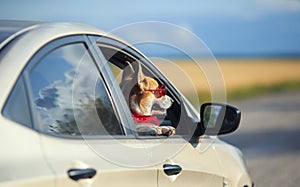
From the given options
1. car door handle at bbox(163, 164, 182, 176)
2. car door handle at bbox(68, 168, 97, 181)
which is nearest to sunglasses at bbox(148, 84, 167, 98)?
car door handle at bbox(163, 164, 182, 176)

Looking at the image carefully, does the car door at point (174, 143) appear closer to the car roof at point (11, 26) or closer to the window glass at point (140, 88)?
the window glass at point (140, 88)

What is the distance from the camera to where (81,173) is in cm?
385

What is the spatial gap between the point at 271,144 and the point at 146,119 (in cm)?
1221

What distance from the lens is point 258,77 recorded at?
5378 centimetres

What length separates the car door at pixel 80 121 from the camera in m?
3.82

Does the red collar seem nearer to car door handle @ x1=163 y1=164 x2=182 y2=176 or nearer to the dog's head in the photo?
the dog's head

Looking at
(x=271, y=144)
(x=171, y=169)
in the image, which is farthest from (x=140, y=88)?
(x=271, y=144)

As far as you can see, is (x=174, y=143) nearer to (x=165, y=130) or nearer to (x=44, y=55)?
(x=165, y=130)

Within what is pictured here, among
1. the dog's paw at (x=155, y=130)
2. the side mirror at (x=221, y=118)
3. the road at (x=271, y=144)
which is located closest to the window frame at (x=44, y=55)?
the dog's paw at (x=155, y=130)

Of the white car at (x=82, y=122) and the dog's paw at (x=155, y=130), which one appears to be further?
the dog's paw at (x=155, y=130)

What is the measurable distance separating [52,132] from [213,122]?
194 cm

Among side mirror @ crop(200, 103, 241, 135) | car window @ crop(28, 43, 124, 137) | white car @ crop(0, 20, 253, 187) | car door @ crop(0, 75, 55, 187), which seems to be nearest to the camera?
car door @ crop(0, 75, 55, 187)

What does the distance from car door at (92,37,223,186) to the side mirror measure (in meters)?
0.07

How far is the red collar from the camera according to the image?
4797 millimetres
